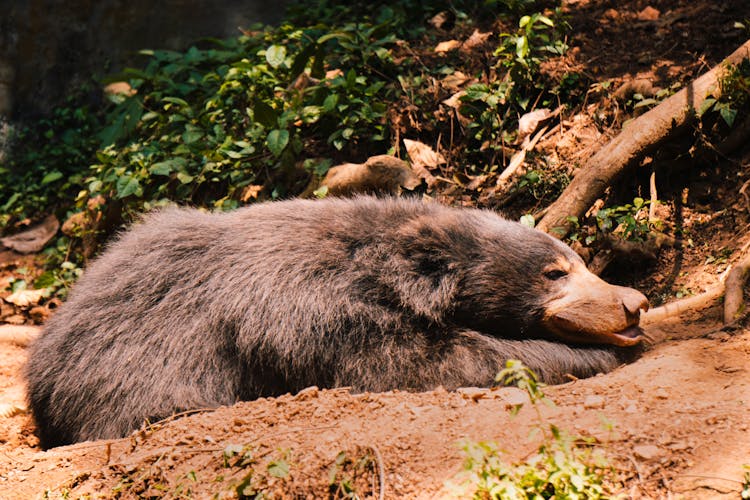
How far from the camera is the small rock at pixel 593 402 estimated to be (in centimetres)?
304

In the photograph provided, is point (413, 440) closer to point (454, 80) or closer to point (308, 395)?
point (308, 395)

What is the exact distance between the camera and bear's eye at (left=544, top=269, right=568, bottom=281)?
4.34 meters

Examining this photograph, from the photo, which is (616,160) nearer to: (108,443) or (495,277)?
(495,277)

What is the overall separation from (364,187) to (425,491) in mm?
3595

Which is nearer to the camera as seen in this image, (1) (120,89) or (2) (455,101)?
(2) (455,101)

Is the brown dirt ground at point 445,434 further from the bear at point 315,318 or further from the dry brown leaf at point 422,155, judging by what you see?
the dry brown leaf at point 422,155

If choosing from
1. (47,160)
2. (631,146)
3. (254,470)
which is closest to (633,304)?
(631,146)

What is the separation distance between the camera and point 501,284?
429cm

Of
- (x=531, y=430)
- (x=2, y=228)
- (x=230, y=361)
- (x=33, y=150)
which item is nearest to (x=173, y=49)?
(x=33, y=150)

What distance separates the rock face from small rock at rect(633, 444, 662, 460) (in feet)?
25.7

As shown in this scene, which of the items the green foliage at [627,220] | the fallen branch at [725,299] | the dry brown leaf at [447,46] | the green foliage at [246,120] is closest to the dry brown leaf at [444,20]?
the dry brown leaf at [447,46]

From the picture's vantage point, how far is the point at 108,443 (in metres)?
3.39

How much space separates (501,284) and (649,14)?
11.8 feet

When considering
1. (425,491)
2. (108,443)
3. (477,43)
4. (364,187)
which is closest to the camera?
(425,491)
